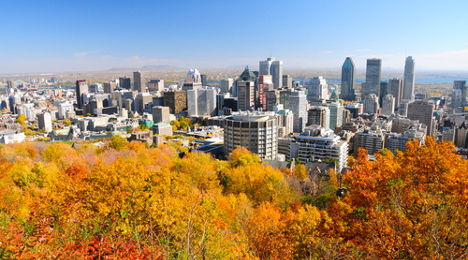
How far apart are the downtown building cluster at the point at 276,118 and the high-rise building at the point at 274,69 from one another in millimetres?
20332

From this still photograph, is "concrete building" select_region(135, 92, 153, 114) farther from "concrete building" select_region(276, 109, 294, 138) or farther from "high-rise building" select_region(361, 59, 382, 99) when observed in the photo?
"high-rise building" select_region(361, 59, 382, 99)

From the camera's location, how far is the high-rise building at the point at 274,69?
12418cm

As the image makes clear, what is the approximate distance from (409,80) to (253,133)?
102989 mm

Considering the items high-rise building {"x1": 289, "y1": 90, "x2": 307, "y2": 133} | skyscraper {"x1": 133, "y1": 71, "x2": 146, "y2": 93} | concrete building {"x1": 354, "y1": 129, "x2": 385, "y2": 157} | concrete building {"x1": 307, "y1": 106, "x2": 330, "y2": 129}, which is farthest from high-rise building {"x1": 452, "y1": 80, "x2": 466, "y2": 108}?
skyscraper {"x1": 133, "y1": 71, "x2": 146, "y2": 93}

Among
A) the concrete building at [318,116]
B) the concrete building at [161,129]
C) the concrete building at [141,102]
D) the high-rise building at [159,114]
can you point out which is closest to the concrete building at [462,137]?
the concrete building at [318,116]

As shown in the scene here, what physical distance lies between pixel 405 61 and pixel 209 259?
12711cm

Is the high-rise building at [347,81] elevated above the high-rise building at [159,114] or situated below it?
above

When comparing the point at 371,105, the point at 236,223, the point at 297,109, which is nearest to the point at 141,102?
the point at 297,109

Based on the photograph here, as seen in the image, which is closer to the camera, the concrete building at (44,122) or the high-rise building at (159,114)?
the concrete building at (44,122)

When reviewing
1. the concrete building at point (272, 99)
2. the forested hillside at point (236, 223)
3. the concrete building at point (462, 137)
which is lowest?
the concrete building at point (462, 137)

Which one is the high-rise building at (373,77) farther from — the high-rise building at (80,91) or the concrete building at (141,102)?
the high-rise building at (80,91)

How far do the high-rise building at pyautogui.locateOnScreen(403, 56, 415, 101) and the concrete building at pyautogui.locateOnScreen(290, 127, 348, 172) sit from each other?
89877 mm

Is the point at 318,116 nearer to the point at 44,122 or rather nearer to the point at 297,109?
the point at 297,109

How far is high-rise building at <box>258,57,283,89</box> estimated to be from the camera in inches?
4889
